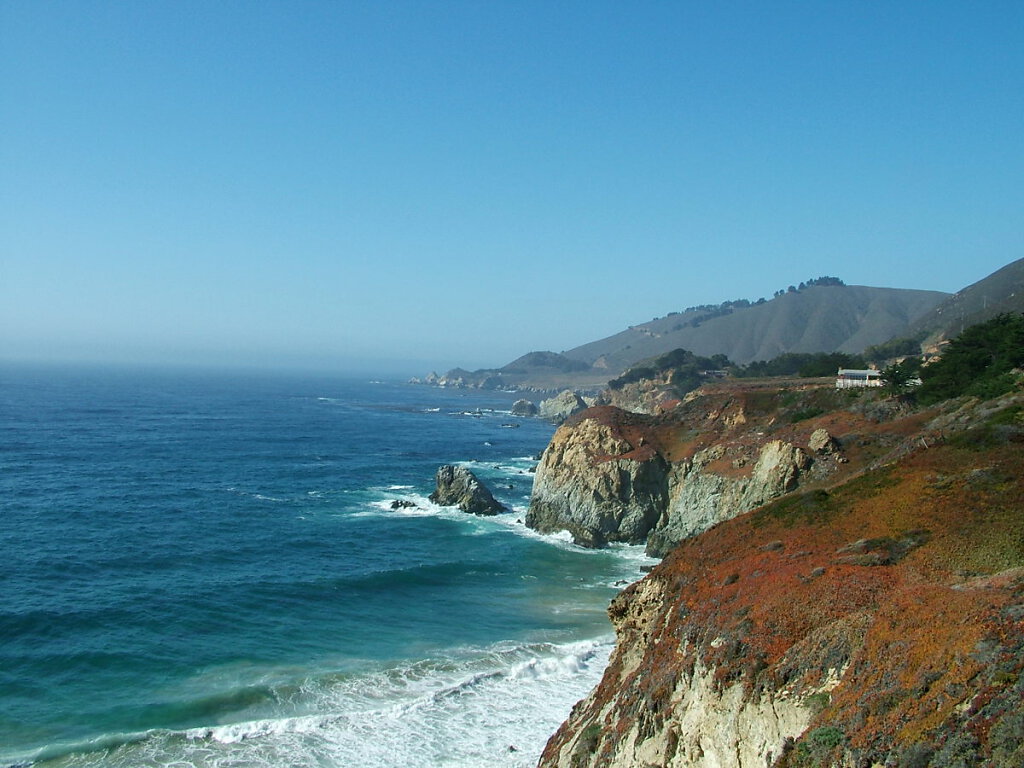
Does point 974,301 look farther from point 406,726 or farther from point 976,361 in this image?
point 406,726

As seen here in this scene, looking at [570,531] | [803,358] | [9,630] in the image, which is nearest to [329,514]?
[570,531]

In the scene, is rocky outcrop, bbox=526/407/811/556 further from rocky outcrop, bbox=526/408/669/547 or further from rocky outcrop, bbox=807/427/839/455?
rocky outcrop, bbox=807/427/839/455

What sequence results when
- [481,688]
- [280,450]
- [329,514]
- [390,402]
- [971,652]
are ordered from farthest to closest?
[390,402] → [280,450] → [329,514] → [481,688] → [971,652]

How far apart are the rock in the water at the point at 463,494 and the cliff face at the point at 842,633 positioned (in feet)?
122

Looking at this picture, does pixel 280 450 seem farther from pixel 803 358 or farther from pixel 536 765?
pixel 803 358

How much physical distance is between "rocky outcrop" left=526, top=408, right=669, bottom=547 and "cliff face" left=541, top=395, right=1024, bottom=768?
2616 cm

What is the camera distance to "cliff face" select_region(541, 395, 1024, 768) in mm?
13578

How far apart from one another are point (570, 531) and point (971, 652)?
150ft

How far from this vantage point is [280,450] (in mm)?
95500

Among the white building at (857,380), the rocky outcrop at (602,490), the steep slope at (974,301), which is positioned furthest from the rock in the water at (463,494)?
the steep slope at (974,301)

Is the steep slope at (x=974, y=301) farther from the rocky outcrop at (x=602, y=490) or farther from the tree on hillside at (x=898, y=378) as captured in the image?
the rocky outcrop at (x=602, y=490)

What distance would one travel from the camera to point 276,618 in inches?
1535

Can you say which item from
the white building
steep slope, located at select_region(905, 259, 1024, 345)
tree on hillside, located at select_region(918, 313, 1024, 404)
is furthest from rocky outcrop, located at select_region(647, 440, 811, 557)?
steep slope, located at select_region(905, 259, 1024, 345)

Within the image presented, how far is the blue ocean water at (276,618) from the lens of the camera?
2772cm
